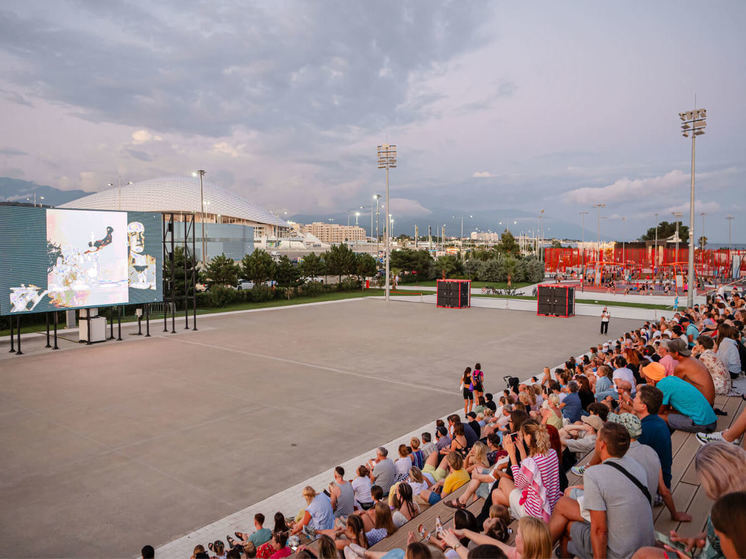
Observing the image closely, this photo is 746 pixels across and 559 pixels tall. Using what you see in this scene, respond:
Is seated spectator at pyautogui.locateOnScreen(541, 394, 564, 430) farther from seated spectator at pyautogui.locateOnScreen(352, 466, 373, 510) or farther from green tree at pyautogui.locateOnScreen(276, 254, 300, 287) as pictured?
green tree at pyautogui.locateOnScreen(276, 254, 300, 287)

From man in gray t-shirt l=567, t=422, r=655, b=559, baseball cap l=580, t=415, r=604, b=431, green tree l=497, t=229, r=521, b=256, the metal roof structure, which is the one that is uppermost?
the metal roof structure

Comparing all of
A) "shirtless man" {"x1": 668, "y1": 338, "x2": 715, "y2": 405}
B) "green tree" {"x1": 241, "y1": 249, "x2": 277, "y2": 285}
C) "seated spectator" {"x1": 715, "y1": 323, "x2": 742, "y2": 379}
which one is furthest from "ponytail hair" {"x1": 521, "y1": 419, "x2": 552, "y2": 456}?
"green tree" {"x1": 241, "y1": 249, "x2": 277, "y2": 285}

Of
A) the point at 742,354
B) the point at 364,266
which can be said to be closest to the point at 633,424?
the point at 742,354

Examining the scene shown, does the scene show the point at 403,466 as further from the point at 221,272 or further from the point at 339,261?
the point at 339,261

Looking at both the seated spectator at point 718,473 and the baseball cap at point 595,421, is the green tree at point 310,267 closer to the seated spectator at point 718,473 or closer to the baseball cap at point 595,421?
the baseball cap at point 595,421

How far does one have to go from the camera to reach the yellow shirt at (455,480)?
249 inches

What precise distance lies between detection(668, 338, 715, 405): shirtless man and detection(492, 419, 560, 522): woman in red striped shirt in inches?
135

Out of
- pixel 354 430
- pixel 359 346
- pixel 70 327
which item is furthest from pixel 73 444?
pixel 70 327

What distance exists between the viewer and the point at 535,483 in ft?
15.3

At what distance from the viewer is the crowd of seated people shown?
3.12 metres

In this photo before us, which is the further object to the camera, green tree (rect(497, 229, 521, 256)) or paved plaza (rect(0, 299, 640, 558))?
green tree (rect(497, 229, 521, 256))

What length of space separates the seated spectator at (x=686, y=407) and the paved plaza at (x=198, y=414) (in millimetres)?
5751

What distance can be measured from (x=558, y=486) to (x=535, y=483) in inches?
16.8

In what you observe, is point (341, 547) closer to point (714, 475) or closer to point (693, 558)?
point (693, 558)
